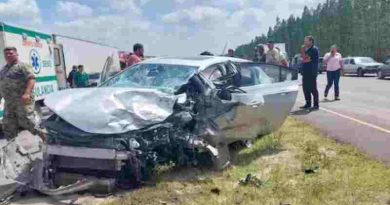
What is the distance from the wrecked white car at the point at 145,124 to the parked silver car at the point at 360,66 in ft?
105

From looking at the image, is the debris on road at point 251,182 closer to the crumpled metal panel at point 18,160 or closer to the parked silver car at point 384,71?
the crumpled metal panel at point 18,160

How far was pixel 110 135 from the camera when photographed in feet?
19.3

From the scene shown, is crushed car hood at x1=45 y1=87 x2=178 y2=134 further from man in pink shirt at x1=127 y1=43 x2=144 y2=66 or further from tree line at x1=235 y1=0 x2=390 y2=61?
tree line at x1=235 y1=0 x2=390 y2=61

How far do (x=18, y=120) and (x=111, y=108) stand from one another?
95.8 inches

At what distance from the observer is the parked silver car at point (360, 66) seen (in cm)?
3775

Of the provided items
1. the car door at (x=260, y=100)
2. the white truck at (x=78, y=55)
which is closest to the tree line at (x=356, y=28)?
the white truck at (x=78, y=55)

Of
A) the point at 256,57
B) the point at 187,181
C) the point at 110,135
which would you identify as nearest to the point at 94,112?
the point at 110,135

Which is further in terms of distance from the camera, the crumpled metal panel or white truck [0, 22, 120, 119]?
white truck [0, 22, 120, 119]

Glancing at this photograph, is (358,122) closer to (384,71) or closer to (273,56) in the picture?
(273,56)

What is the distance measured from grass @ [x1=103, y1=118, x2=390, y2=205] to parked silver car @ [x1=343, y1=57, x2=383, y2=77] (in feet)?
103

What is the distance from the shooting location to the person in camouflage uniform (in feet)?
25.4

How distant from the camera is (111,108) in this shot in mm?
6094

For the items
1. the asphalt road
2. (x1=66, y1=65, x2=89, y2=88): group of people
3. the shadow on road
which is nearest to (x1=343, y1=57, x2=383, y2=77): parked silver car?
the asphalt road

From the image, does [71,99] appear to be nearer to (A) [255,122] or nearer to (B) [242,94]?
(B) [242,94]
